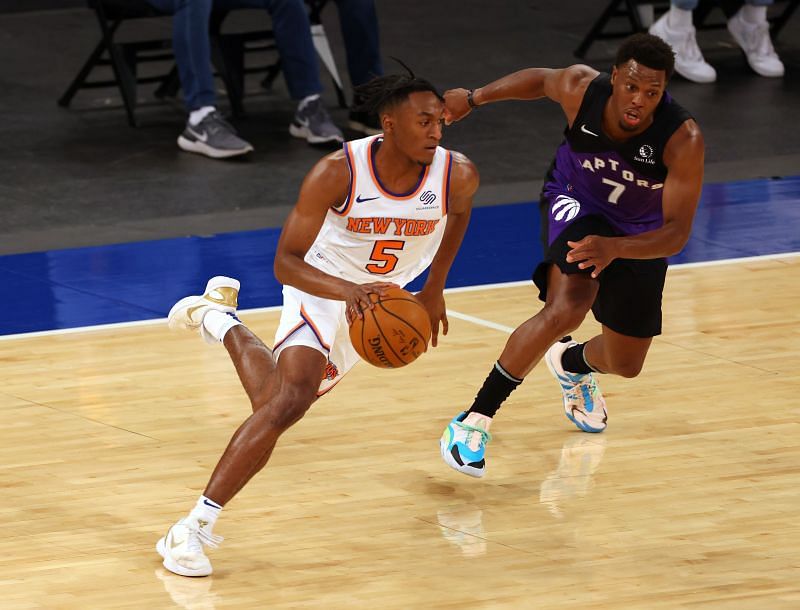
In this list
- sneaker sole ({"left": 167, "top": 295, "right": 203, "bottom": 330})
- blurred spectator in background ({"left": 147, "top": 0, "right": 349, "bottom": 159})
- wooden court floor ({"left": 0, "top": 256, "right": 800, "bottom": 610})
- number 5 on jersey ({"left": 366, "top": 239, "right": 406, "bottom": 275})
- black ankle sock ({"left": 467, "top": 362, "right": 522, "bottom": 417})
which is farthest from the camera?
blurred spectator in background ({"left": 147, "top": 0, "right": 349, "bottom": 159})

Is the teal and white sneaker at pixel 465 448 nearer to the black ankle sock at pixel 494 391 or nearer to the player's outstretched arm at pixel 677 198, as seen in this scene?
the black ankle sock at pixel 494 391

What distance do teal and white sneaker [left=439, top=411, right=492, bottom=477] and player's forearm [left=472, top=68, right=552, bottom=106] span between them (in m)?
1.21

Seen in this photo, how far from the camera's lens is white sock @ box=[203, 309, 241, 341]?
5.54m

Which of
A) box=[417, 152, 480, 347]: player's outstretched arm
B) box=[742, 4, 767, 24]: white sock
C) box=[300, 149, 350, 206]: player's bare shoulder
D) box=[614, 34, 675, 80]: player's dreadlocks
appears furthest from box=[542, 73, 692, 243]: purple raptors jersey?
box=[742, 4, 767, 24]: white sock

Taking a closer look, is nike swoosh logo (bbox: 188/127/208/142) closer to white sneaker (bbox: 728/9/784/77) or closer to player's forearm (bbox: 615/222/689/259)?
white sneaker (bbox: 728/9/784/77)

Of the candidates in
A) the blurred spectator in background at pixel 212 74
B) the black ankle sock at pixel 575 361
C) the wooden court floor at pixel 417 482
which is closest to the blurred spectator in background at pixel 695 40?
the blurred spectator in background at pixel 212 74

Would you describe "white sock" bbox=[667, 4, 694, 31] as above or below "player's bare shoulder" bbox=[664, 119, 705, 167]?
below

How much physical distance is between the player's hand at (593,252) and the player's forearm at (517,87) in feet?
2.88

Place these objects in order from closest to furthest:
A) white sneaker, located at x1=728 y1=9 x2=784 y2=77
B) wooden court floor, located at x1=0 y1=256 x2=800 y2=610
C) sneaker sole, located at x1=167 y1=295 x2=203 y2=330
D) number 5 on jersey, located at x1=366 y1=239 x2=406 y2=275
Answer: wooden court floor, located at x1=0 y1=256 x2=800 y2=610 → number 5 on jersey, located at x1=366 y1=239 x2=406 y2=275 → sneaker sole, located at x1=167 y1=295 x2=203 y2=330 → white sneaker, located at x1=728 y1=9 x2=784 y2=77

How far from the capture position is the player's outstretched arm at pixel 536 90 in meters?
5.52

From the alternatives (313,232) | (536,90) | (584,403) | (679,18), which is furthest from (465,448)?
(679,18)

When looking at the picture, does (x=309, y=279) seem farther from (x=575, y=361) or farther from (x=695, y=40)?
(x=695, y=40)

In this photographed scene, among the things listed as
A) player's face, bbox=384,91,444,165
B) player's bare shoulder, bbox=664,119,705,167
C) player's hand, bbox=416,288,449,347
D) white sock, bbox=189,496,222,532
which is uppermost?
player's face, bbox=384,91,444,165

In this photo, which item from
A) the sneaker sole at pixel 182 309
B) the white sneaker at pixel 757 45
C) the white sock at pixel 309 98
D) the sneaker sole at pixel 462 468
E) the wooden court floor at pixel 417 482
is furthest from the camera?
the white sneaker at pixel 757 45
